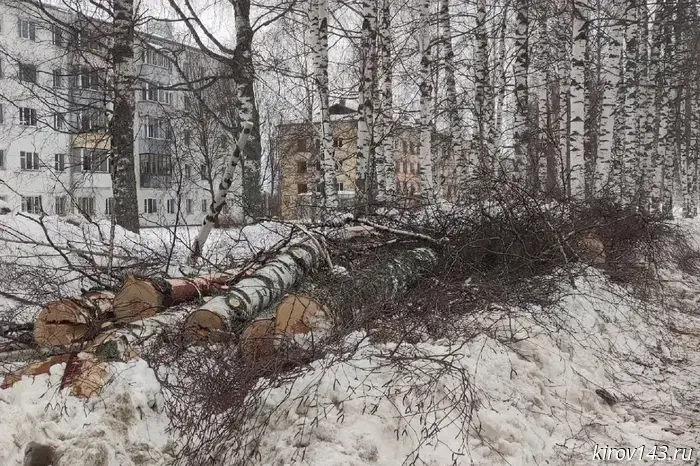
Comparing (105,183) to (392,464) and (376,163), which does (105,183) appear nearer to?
(376,163)

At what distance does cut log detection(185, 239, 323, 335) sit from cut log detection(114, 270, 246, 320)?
1.33ft

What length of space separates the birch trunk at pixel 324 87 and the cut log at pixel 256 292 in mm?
5463

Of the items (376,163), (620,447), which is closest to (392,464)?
(620,447)

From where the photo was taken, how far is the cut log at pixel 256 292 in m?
4.34

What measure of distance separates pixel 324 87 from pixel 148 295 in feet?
25.0

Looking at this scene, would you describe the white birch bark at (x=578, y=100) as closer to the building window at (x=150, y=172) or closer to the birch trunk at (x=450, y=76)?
the birch trunk at (x=450, y=76)

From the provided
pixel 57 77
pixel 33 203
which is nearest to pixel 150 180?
pixel 57 77

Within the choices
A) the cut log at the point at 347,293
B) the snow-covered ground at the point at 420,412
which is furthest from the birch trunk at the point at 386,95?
the snow-covered ground at the point at 420,412

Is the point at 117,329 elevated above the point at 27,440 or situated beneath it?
elevated above

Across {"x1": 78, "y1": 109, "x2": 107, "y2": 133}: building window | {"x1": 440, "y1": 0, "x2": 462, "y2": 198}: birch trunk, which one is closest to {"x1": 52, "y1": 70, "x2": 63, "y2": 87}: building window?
{"x1": 78, "y1": 109, "x2": 107, "y2": 133}: building window

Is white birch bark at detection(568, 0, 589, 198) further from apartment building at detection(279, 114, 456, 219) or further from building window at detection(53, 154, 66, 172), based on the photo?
building window at detection(53, 154, 66, 172)

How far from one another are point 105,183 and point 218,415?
3599 centimetres

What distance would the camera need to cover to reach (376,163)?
1470 centimetres

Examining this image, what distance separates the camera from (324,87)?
37.8ft
